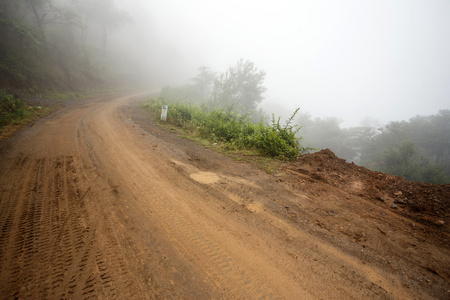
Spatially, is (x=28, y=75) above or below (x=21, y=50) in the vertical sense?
below

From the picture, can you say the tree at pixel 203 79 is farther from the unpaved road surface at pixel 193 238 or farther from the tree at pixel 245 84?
the unpaved road surface at pixel 193 238

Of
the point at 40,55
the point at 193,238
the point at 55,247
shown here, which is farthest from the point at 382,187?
the point at 40,55

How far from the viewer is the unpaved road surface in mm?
1807

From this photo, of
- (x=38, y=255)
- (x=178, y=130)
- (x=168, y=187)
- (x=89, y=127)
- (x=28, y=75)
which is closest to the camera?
(x=38, y=255)

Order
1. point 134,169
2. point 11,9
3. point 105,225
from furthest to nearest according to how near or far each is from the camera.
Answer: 1. point 11,9
2. point 134,169
3. point 105,225

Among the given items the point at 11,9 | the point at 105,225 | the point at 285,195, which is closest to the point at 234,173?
the point at 285,195

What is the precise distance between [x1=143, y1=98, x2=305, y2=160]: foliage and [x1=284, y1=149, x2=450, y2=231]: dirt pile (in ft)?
2.54

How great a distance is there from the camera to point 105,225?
242 centimetres

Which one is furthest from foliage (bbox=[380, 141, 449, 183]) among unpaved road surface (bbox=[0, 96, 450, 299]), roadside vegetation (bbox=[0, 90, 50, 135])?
roadside vegetation (bbox=[0, 90, 50, 135])

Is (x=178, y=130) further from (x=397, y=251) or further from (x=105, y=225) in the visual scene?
(x=397, y=251)

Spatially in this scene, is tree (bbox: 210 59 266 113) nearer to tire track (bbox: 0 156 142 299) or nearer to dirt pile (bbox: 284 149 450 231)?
dirt pile (bbox: 284 149 450 231)

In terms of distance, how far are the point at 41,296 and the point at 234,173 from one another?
3.60m

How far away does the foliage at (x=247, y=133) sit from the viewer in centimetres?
603

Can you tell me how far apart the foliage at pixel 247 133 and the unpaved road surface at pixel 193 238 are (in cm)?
194
